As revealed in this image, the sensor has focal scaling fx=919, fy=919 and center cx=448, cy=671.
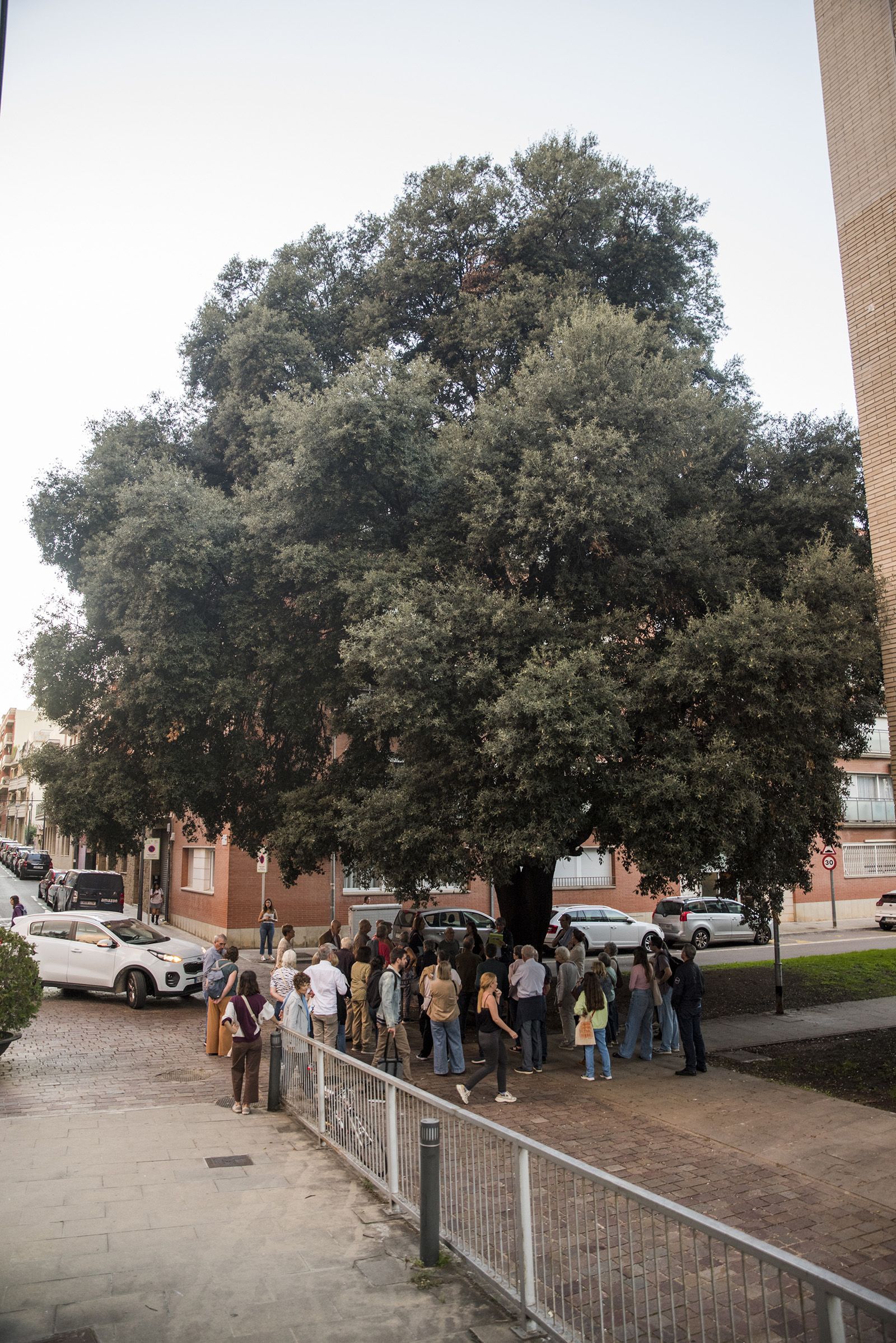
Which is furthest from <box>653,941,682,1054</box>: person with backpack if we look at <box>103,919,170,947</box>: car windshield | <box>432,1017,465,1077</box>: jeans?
<box>103,919,170,947</box>: car windshield

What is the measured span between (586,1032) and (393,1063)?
2.47 m

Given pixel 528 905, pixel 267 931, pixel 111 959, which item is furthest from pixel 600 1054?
pixel 267 931

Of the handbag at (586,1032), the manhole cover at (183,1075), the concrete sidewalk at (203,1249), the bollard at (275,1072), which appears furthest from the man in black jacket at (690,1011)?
the manhole cover at (183,1075)

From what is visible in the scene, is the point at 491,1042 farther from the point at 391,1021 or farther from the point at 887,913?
the point at 887,913

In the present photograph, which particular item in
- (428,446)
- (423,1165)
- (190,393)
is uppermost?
(190,393)

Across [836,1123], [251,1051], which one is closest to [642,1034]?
[836,1123]

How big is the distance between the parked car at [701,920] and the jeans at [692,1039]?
1634 centimetres

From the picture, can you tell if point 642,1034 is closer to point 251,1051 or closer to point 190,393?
point 251,1051

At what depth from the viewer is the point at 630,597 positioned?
45.1 ft

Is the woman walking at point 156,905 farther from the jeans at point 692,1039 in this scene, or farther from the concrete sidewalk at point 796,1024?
the jeans at point 692,1039

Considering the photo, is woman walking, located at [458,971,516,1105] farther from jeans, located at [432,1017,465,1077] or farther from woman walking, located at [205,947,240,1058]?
woman walking, located at [205,947,240,1058]

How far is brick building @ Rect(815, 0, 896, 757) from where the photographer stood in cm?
1162

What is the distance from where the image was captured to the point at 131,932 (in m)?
17.8

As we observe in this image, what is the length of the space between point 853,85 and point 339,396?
795 cm
